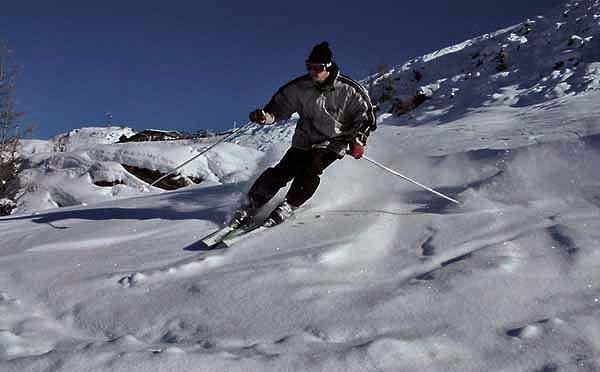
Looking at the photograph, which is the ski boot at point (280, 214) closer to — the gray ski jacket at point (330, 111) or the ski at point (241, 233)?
the ski at point (241, 233)

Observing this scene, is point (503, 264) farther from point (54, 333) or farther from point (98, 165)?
point (98, 165)

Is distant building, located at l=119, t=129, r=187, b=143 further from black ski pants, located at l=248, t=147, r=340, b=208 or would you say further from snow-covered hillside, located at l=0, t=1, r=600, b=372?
black ski pants, located at l=248, t=147, r=340, b=208

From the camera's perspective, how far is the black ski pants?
426 cm

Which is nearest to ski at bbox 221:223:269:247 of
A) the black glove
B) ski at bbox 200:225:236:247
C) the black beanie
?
ski at bbox 200:225:236:247

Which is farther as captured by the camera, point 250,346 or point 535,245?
point 535,245

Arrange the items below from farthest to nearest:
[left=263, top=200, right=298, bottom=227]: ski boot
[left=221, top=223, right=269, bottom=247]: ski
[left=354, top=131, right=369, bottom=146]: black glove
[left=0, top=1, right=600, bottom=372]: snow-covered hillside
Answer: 1. [left=354, top=131, right=369, bottom=146]: black glove
2. [left=263, top=200, right=298, bottom=227]: ski boot
3. [left=221, top=223, right=269, bottom=247]: ski
4. [left=0, top=1, right=600, bottom=372]: snow-covered hillside

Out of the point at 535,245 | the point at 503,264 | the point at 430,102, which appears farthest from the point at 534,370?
the point at 430,102

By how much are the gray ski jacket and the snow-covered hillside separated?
606 millimetres

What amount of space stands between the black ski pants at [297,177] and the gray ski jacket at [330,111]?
0.09m

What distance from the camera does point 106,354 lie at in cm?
182

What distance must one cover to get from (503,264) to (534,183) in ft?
5.37

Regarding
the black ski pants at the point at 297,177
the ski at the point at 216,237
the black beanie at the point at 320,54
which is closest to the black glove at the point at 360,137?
the black ski pants at the point at 297,177

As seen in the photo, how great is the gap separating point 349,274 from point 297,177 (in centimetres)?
173

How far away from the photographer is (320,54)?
13.3 feet
